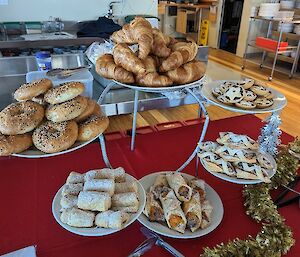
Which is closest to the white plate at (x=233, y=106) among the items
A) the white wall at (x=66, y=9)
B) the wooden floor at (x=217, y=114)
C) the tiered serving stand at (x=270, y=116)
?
the tiered serving stand at (x=270, y=116)

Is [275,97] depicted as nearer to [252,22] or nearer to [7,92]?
[7,92]

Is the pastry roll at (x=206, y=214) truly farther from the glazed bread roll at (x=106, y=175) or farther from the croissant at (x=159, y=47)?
the croissant at (x=159, y=47)

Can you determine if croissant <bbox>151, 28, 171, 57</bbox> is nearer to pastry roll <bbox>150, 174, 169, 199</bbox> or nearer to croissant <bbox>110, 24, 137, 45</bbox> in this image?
croissant <bbox>110, 24, 137, 45</bbox>

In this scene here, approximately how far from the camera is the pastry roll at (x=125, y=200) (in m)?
0.67

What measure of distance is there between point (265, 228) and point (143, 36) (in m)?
0.63

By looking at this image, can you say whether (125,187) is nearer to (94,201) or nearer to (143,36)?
(94,201)

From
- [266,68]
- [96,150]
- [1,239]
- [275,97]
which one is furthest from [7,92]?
[266,68]

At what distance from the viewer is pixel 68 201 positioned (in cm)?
67

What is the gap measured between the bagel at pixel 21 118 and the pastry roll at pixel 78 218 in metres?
0.21

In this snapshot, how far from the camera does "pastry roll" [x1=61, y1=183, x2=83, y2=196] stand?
0.70 m

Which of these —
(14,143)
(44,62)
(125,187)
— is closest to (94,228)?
(125,187)

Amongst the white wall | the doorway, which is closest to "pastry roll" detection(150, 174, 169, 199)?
the white wall

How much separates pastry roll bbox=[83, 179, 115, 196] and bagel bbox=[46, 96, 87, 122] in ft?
0.58

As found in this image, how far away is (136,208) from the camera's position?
666 mm
